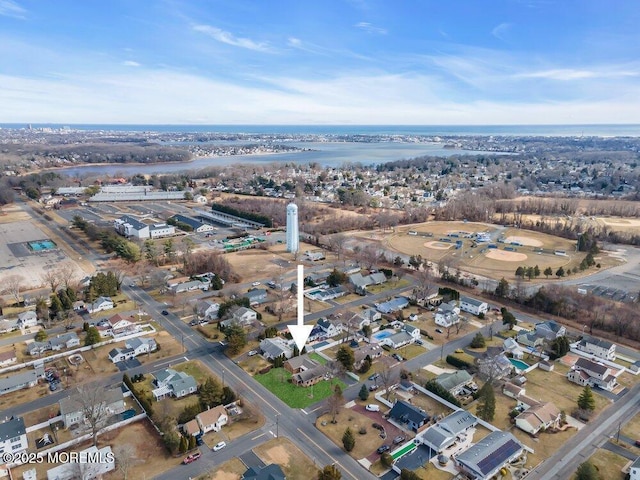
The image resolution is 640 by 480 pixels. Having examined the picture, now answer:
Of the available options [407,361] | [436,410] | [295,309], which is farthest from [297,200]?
[436,410]

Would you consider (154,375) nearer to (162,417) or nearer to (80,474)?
(162,417)

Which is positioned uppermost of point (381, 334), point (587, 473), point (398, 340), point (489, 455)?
point (587, 473)

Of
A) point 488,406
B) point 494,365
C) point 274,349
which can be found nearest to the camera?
point 488,406

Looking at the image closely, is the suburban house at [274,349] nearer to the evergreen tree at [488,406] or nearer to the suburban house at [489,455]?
the evergreen tree at [488,406]

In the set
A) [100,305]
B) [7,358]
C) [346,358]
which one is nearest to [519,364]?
[346,358]

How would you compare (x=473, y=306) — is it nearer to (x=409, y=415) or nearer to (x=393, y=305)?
(x=393, y=305)

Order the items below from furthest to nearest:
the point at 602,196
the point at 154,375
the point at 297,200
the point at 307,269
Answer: the point at 602,196
the point at 297,200
the point at 307,269
the point at 154,375
